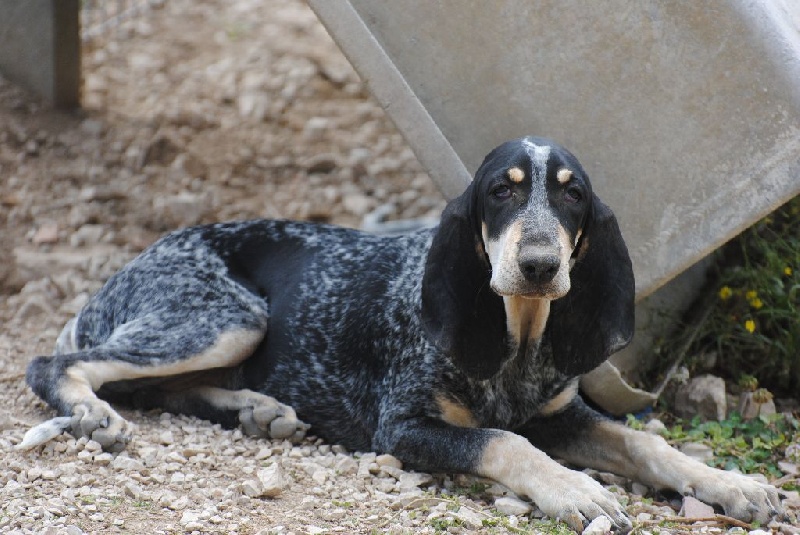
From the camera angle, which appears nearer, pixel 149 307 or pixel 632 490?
pixel 632 490

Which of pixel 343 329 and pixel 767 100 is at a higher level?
pixel 767 100

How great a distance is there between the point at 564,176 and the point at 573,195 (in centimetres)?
9

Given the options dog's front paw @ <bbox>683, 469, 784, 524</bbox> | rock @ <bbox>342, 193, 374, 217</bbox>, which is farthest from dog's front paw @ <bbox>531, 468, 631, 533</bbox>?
rock @ <bbox>342, 193, 374, 217</bbox>

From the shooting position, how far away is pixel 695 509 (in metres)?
4.52

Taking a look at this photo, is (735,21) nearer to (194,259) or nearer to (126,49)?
(194,259)

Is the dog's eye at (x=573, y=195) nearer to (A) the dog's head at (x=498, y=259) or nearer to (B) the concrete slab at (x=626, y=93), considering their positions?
(A) the dog's head at (x=498, y=259)

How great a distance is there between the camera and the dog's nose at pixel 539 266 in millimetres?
4258

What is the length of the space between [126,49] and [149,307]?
15.5 ft

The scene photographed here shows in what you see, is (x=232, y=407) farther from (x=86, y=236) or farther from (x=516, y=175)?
(x=86, y=236)

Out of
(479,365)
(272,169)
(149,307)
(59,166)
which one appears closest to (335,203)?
(272,169)

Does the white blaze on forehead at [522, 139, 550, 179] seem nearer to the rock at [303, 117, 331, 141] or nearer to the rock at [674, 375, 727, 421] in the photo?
the rock at [674, 375, 727, 421]

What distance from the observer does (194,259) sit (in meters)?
5.97

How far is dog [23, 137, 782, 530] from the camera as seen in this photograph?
15.0 ft

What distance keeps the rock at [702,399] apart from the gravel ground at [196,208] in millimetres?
960
